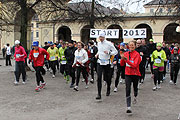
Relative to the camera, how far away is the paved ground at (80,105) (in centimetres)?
616

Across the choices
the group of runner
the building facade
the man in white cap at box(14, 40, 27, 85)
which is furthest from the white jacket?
the building facade

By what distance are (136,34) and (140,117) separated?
428 inches

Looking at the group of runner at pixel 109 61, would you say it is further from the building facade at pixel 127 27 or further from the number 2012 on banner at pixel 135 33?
the building facade at pixel 127 27

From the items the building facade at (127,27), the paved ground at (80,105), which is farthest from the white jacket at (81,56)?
the building facade at (127,27)

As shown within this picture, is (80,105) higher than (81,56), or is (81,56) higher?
(81,56)

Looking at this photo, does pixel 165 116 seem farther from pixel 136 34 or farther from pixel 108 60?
pixel 136 34

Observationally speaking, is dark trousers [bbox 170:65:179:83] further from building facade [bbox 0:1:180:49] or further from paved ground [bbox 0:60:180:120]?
building facade [bbox 0:1:180:49]

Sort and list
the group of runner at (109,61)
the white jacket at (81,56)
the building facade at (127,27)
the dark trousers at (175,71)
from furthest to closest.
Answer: the building facade at (127,27) < the dark trousers at (175,71) < the white jacket at (81,56) < the group of runner at (109,61)

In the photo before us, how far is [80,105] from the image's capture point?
730 centimetres

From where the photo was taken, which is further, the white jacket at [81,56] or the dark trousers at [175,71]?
the dark trousers at [175,71]

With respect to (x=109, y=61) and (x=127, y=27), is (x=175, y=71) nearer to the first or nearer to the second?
(x=109, y=61)

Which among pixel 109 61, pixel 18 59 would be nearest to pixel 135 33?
pixel 18 59

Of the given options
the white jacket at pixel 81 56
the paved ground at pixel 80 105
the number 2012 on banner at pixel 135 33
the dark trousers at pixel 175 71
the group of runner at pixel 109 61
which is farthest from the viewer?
the number 2012 on banner at pixel 135 33

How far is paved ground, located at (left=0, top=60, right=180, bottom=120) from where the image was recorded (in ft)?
20.2
